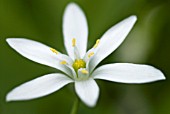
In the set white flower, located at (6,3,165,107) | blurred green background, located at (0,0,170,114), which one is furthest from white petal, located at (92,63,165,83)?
blurred green background, located at (0,0,170,114)

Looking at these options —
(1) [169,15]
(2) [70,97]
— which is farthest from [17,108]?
(1) [169,15]

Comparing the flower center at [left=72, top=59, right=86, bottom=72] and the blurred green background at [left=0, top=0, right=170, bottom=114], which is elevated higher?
the flower center at [left=72, top=59, right=86, bottom=72]

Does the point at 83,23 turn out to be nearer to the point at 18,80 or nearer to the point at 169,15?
the point at 18,80

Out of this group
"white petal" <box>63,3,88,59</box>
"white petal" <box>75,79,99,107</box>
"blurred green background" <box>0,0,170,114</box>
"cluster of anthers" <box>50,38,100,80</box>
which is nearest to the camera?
"white petal" <box>75,79,99,107</box>

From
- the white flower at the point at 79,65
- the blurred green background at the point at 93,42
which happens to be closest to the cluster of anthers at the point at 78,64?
the white flower at the point at 79,65

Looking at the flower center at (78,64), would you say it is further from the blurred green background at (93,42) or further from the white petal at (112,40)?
the blurred green background at (93,42)

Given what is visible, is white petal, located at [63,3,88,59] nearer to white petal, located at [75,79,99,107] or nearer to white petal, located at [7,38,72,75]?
white petal, located at [7,38,72,75]

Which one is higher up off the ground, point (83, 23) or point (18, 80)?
point (83, 23)
